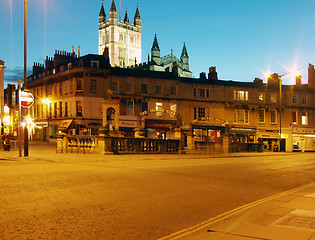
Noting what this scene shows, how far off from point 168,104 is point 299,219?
4267 cm

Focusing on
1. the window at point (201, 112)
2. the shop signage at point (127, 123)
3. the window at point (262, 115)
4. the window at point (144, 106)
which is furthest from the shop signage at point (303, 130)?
the shop signage at point (127, 123)

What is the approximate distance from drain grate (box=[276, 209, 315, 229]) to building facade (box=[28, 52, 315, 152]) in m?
35.2

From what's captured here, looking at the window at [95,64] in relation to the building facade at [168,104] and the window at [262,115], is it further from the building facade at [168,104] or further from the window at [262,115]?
the window at [262,115]

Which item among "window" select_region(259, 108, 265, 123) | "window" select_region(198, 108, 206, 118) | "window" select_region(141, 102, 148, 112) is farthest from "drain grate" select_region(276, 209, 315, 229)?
"window" select_region(259, 108, 265, 123)

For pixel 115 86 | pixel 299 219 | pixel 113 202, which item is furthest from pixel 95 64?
pixel 299 219

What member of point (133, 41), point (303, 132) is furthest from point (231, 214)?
point (133, 41)

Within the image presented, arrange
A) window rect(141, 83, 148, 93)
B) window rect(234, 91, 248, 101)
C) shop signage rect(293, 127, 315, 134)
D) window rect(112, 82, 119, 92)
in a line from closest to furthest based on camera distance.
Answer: window rect(112, 82, 119, 92)
window rect(141, 83, 148, 93)
window rect(234, 91, 248, 101)
shop signage rect(293, 127, 315, 134)

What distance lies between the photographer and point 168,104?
4872cm

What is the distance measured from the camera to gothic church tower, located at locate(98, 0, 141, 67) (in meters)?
171

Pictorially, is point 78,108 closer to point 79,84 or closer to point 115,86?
point 79,84

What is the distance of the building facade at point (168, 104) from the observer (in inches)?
1844

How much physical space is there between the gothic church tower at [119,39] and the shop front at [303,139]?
4816 inches

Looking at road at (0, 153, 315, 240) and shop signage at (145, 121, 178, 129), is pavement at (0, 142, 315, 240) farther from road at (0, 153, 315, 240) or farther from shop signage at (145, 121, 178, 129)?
shop signage at (145, 121, 178, 129)

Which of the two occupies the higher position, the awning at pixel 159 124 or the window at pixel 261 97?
the window at pixel 261 97
